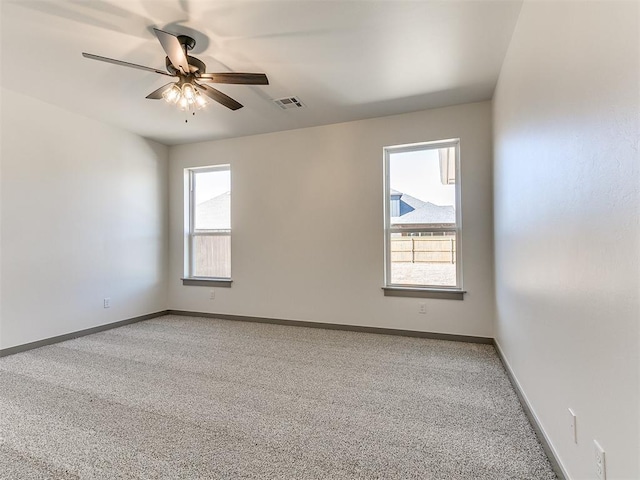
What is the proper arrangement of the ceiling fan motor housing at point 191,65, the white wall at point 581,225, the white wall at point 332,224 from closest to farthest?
the white wall at point 581,225
the ceiling fan motor housing at point 191,65
the white wall at point 332,224

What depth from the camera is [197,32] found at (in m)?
2.27

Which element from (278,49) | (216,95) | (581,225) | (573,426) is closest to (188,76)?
(216,95)

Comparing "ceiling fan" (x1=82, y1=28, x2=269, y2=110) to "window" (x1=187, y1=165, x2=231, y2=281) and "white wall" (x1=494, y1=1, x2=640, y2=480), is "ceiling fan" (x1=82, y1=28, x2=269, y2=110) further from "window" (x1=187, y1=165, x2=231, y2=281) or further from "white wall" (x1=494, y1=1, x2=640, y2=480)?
"window" (x1=187, y1=165, x2=231, y2=281)

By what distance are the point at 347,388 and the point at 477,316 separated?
191 cm

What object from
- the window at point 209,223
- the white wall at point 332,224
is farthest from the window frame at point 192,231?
the white wall at point 332,224

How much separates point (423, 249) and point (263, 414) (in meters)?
2.60

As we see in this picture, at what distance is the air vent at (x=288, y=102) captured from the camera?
340 cm

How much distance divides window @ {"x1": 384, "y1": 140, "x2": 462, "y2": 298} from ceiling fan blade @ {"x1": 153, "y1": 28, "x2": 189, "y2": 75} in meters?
2.45

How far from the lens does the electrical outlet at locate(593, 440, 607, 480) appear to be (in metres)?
1.05

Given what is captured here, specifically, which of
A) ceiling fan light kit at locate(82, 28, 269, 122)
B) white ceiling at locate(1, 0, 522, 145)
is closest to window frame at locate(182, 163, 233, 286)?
white ceiling at locate(1, 0, 522, 145)

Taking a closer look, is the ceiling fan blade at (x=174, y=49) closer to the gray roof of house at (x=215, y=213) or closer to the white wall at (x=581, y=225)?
the white wall at (x=581, y=225)

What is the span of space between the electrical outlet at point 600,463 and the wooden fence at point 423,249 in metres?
2.72

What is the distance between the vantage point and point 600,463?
1.07 meters

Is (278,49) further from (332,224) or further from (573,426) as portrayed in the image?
(573,426)
